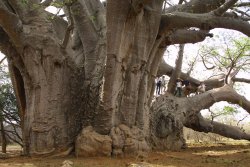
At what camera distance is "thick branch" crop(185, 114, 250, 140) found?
10.6 m

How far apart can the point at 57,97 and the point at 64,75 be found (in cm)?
51

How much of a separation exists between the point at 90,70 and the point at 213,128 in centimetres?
539

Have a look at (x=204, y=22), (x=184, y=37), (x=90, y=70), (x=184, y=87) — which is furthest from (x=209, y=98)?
(x=90, y=70)

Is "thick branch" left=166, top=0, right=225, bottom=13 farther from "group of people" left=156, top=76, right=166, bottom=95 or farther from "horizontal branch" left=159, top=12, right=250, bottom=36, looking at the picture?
"group of people" left=156, top=76, right=166, bottom=95

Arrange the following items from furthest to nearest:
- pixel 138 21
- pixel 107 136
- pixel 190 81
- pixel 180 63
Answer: pixel 190 81 → pixel 180 63 → pixel 138 21 → pixel 107 136

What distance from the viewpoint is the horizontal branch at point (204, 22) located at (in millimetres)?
6648

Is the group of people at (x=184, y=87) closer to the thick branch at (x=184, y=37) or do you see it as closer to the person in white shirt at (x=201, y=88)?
the person in white shirt at (x=201, y=88)

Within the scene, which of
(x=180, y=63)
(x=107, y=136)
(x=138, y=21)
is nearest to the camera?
(x=107, y=136)

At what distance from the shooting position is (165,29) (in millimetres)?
7238

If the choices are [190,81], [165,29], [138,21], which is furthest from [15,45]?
[190,81]

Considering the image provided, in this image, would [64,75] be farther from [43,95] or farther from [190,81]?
[190,81]

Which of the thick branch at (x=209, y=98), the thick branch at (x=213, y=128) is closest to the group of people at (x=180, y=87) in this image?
the thick branch at (x=209, y=98)

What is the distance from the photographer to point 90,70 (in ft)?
24.9

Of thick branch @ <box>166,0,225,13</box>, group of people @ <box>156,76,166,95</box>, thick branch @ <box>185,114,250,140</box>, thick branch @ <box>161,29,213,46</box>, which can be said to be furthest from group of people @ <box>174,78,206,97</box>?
thick branch @ <box>166,0,225,13</box>
